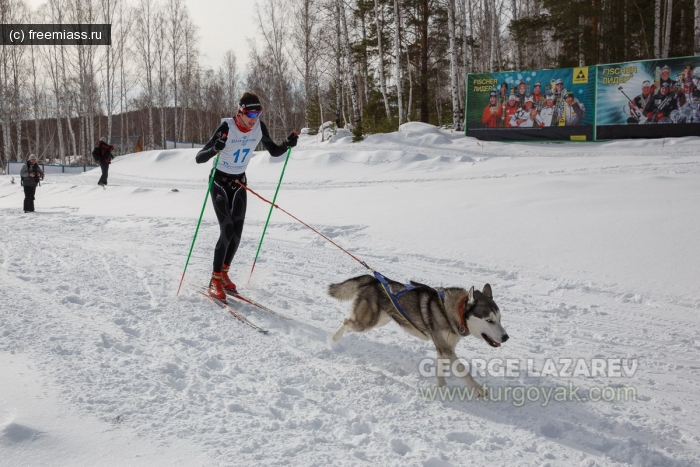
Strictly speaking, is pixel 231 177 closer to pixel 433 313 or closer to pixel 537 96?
pixel 433 313

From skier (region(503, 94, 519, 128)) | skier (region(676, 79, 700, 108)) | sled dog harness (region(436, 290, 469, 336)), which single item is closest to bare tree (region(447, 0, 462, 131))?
Answer: skier (region(503, 94, 519, 128))

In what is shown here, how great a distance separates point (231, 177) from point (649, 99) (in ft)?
48.7

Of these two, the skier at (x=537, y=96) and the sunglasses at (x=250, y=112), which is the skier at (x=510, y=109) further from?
the sunglasses at (x=250, y=112)

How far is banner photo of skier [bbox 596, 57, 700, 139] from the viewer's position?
14633mm

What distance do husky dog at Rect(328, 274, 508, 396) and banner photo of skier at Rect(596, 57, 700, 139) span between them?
583 inches

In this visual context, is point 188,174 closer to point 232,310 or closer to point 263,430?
point 232,310

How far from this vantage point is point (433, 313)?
3.53 metres

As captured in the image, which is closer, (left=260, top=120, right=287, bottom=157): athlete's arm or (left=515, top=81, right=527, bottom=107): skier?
(left=260, top=120, right=287, bottom=157): athlete's arm

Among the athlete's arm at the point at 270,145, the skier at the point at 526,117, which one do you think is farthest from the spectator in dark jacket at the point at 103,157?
the skier at the point at 526,117

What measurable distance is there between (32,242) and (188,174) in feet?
34.8

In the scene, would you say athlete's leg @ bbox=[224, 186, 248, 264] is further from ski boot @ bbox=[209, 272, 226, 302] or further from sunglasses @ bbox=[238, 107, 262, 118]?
sunglasses @ bbox=[238, 107, 262, 118]

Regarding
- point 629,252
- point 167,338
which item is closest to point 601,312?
point 629,252

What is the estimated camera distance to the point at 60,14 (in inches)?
1200

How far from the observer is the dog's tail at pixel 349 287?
13.1ft
